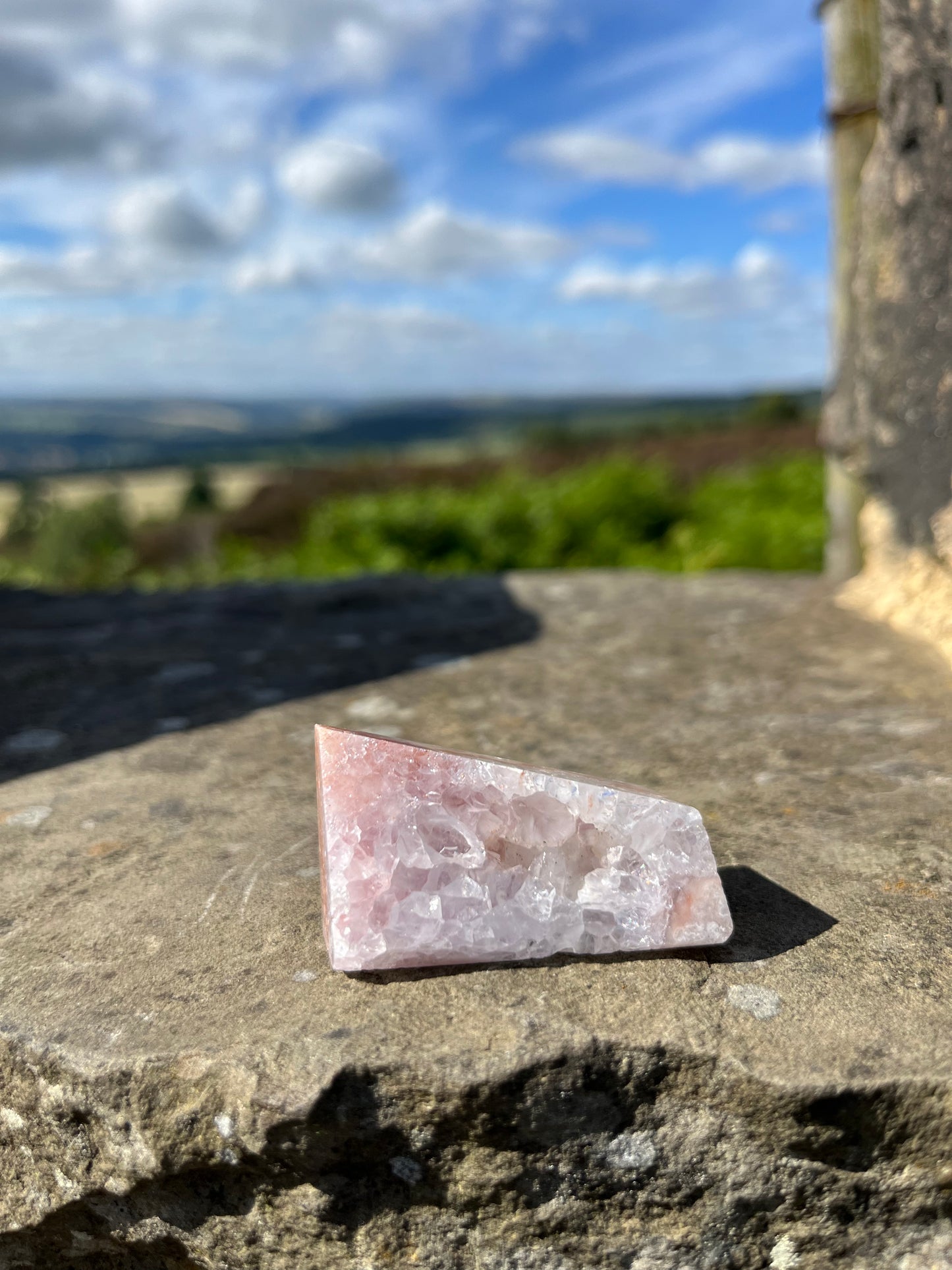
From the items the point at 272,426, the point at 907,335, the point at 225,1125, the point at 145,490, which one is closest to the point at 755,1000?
the point at 225,1125

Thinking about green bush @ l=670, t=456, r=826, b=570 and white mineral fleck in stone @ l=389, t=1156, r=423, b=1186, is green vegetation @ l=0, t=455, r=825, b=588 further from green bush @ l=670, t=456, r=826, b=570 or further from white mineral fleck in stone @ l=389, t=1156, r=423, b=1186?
white mineral fleck in stone @ l=389, t=1156, r=423, b=1186

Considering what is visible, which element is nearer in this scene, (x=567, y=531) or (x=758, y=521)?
(x=758, y=521)

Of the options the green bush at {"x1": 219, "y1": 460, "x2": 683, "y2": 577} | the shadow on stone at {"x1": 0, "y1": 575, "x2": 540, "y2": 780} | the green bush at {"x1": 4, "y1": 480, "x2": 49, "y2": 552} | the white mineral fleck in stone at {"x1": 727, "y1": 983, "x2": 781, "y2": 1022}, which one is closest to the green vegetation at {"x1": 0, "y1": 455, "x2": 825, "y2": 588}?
the green bush at {"x1": 219, "y1": 460, "x2": 683, "y2": 577}

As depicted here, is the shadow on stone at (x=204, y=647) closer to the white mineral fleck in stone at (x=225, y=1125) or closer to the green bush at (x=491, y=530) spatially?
the white mineral fleck in stone at (x=225, y=1125)

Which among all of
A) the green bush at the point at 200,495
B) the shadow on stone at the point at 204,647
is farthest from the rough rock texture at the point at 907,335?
the green bush at the point at 200,495

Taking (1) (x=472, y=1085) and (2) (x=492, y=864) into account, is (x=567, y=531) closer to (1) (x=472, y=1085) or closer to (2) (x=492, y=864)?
(2) (x=492, y=864)
